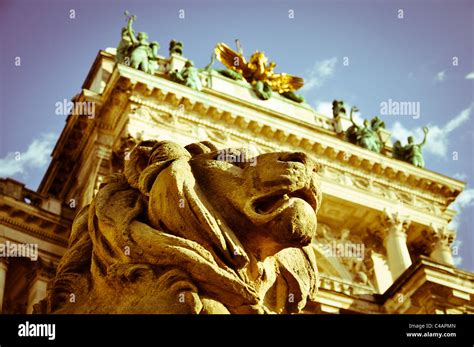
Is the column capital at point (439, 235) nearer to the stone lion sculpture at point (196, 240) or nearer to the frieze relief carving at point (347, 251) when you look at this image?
the frieze relief carving at point (347, 251)

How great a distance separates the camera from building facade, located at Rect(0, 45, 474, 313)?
1922 cm

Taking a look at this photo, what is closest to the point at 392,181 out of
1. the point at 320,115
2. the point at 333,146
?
the point at 333,146

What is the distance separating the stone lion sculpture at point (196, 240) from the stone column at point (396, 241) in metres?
19.9

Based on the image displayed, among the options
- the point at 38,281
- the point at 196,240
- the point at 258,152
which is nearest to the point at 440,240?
the point at 258,152

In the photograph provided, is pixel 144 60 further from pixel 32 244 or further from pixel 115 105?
pixel 32 244

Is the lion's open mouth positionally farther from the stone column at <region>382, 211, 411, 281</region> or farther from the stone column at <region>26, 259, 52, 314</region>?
Answer: the stone column at <region>382, 211, 411, 281</region>

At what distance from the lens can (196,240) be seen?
323 cm

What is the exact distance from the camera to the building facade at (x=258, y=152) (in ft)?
63.1

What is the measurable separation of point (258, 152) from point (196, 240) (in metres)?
17.0

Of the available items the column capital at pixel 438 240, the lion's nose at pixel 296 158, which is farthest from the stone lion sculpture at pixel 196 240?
the column capital at pixel 438 240

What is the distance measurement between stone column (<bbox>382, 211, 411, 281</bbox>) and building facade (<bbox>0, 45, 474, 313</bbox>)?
0.03 meters

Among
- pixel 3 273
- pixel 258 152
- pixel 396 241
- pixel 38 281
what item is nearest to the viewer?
pixel 3 273

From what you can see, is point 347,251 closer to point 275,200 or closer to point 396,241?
point 396,241

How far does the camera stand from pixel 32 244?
19.1 m
